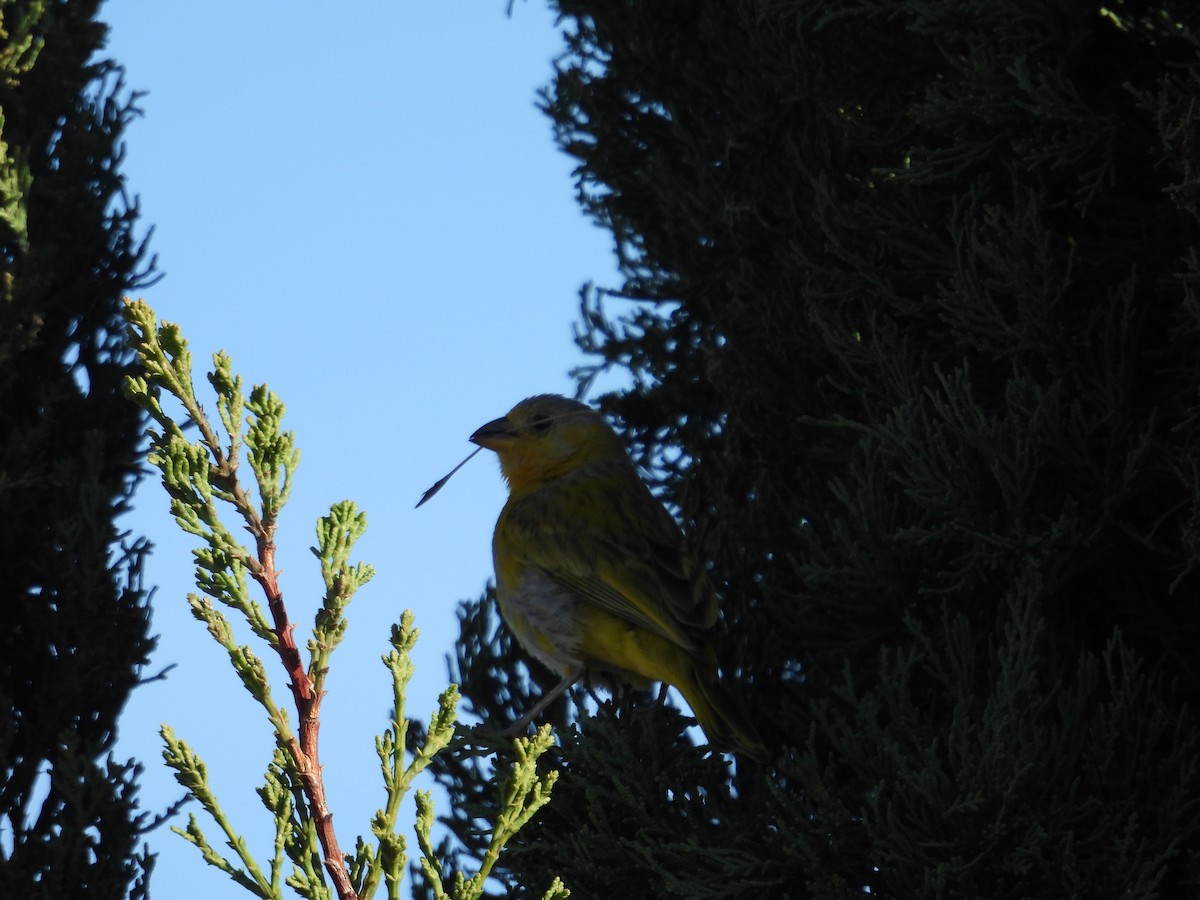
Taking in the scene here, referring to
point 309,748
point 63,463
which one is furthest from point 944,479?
point 63,463

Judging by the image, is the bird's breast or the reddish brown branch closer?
the reddish brown branch

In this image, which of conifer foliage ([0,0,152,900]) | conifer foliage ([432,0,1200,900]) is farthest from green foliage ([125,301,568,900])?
conifer foliage ([0,0,152,900])

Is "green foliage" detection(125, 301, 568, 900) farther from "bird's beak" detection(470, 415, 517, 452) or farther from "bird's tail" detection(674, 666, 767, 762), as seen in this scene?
"bird's beak" detection(470, 415, 517, 452)

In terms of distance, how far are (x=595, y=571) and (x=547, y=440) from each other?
3.91ft

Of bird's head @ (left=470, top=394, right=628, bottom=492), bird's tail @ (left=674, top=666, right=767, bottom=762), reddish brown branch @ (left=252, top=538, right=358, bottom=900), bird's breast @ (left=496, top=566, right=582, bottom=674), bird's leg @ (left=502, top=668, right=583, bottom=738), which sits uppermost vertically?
bird's head @ (left=470, top=394, right=628, bottom=492)

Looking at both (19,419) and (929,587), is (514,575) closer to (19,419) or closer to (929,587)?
(929,587)

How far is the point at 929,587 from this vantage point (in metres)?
4.78

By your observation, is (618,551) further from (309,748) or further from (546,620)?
(309,748)

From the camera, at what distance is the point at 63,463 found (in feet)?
21.7

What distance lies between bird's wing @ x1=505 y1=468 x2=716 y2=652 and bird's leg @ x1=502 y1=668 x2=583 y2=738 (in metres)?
0.31

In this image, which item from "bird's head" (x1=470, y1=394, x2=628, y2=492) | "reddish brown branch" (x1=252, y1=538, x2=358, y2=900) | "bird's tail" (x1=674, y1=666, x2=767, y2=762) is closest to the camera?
"reddish brown branch" (x1=252, y1=538, x2=358, y2=900)

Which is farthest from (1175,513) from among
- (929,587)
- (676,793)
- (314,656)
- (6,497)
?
(6,497)

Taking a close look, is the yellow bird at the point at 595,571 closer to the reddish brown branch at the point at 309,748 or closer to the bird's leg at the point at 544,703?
the bird's leg at the point at 544,703

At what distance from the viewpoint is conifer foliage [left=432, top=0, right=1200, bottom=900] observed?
13.8 ft
